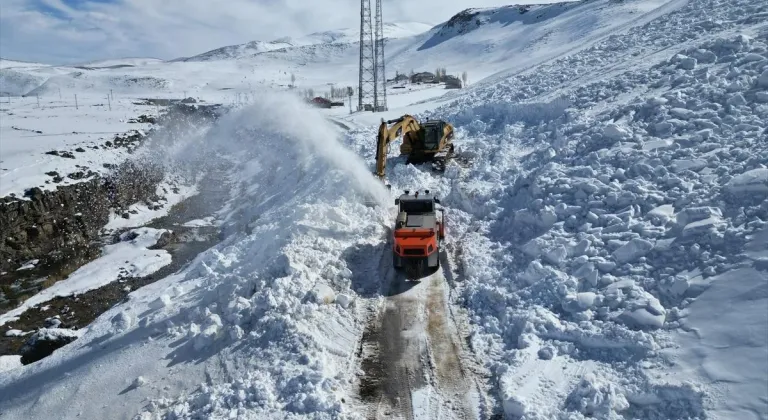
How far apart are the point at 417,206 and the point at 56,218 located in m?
18.7

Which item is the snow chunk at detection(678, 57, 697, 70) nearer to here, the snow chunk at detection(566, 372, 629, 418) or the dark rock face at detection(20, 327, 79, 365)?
the snow chunk at detection(566, 372, 629, 418)

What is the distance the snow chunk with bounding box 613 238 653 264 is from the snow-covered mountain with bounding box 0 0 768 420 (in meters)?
0.04

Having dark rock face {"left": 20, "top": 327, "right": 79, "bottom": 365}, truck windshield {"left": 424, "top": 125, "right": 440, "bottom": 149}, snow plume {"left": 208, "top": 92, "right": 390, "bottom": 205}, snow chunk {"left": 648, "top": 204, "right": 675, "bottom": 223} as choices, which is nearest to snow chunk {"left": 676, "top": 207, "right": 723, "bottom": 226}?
snow chunk {"left": 648, "top": 204, "right": 675, "bottom": 223}

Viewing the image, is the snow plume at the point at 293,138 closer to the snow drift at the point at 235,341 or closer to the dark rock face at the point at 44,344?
the snow drift at the point at 235,341

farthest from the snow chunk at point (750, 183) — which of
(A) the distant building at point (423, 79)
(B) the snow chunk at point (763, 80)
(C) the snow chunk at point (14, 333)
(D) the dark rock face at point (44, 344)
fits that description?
(A) the distant building at point (423, 79)

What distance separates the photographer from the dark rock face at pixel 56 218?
22.3 m

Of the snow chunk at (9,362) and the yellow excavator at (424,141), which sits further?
the yellow excavator at (424,141)

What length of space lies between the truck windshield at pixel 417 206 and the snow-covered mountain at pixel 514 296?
1440mm

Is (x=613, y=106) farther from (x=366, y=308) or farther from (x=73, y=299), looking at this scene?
(x=73, y=299)

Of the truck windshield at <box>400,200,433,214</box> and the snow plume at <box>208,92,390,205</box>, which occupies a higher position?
the snow plume at <box>208,92,390,205</box>

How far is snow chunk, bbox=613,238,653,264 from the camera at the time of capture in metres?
12.3

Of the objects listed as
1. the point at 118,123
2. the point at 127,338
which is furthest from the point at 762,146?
the point at 118,123

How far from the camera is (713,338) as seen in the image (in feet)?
30.8

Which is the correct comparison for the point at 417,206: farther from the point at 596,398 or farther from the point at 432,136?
the point at 596,398
